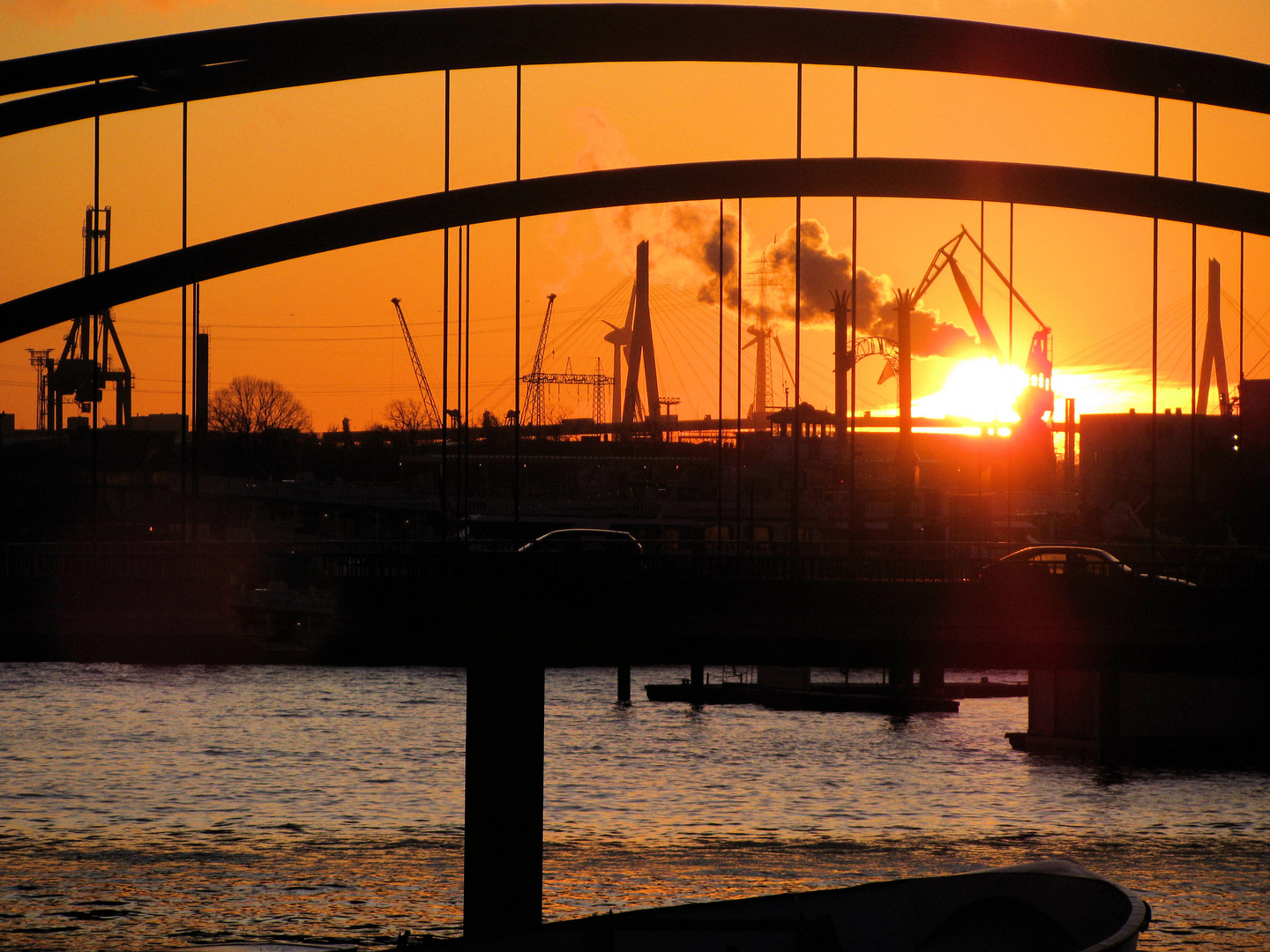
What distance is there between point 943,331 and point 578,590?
125897 mm

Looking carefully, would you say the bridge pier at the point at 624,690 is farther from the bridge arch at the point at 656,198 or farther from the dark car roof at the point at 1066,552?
the dark car roof at the point at 1066,552

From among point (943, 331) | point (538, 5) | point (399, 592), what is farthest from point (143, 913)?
point (943, 331)

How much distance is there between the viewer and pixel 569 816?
43.1 metres

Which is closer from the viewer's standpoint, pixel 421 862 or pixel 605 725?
pixel 421 862

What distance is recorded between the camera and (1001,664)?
2519cm

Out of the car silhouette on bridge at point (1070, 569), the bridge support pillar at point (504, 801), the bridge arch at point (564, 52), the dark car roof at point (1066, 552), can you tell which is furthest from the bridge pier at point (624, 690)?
the bridge support pillar at point (504, 801)

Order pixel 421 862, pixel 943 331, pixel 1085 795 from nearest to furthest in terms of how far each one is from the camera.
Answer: pixel 421 862 < pixel 1085 795 < pixel 943 331

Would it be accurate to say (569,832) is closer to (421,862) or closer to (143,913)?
(421,862)

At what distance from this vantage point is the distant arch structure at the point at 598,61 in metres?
28.2

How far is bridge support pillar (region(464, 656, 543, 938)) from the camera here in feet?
61.5

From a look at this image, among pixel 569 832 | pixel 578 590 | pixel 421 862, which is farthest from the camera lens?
pixel 569 832

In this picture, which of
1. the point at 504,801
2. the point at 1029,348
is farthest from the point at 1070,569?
the point at 1029,348

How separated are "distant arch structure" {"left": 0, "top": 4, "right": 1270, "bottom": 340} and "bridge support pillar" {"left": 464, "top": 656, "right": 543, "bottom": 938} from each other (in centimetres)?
1293

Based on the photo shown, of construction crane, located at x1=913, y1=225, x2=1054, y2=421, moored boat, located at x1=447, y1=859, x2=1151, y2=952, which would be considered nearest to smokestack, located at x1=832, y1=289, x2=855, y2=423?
construction crane, located at x1=913, y1=225, x2=1054, y2=421
